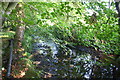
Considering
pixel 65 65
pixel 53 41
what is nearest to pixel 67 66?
pixel 65 65

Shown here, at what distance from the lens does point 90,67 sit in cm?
412

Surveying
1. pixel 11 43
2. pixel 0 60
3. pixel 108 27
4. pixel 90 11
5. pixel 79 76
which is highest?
pixel 90 11

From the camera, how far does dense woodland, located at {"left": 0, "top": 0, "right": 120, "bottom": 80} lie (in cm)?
138

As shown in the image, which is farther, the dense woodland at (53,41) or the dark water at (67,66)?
the dark water at (67,66)

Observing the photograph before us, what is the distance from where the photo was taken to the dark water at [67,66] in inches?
142

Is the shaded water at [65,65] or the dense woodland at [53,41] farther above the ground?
the dense woodland at [53,41]

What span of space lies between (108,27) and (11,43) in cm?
271

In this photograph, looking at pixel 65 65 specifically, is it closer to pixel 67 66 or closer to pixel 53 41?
pixel 67 66

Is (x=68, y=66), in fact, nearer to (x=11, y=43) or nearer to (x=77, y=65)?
(x=77, y=65)

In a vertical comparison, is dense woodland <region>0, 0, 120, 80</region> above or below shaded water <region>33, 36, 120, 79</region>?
above

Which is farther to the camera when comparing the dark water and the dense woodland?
the dark water

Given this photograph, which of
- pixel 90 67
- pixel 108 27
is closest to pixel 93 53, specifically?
pixel 90 67

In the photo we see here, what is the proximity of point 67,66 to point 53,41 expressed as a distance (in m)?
1.57

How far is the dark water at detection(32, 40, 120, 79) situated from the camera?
11.8 ft
